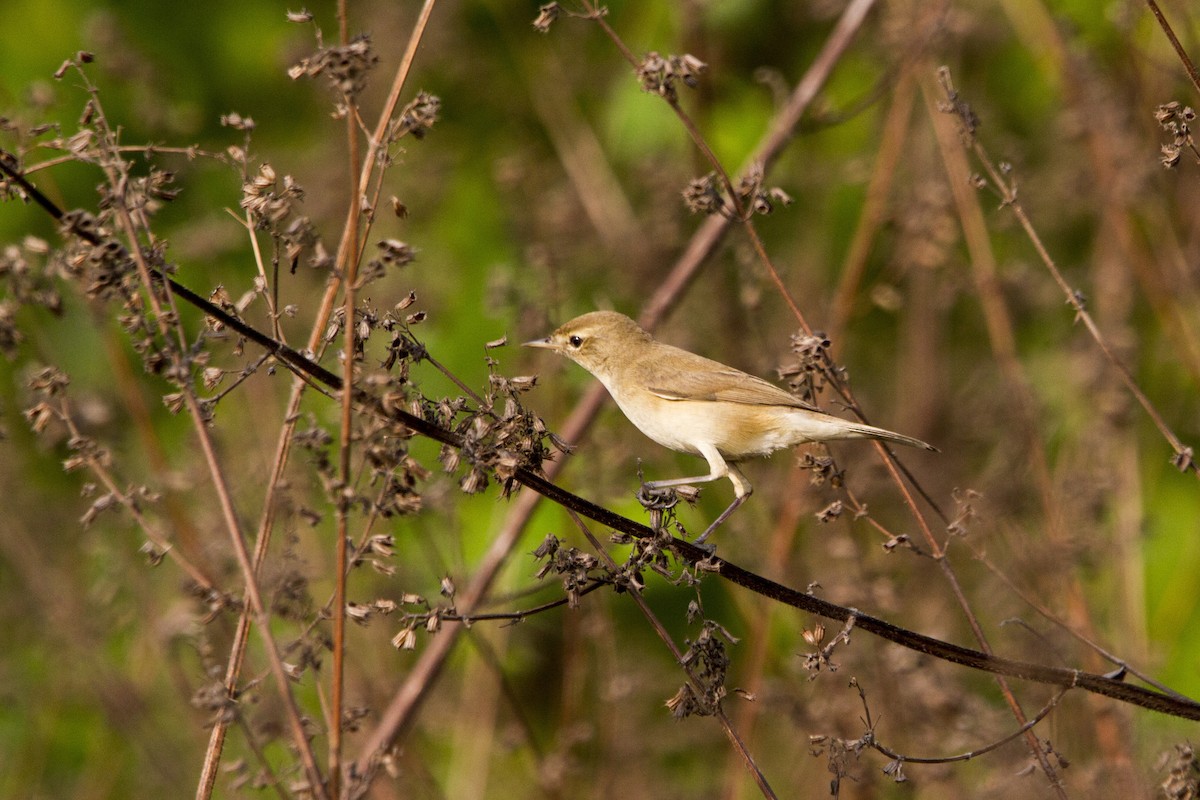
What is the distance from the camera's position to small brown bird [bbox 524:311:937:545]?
3.54 metres

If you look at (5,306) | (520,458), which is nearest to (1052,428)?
(520,458)

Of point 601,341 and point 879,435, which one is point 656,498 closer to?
point 879,435

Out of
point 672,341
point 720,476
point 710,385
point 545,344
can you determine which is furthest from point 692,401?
point 672,341

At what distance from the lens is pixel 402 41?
6.20 meters

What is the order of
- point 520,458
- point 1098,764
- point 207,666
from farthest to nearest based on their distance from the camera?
point 1098,764
point 207,666
point 520,458

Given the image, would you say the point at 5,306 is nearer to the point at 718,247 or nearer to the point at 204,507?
the point at 718,247

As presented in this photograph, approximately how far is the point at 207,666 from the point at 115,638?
373cm

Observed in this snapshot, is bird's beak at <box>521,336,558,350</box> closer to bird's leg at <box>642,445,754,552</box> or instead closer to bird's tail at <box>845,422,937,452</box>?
bird's leg at <box>642,445,754,552</box>

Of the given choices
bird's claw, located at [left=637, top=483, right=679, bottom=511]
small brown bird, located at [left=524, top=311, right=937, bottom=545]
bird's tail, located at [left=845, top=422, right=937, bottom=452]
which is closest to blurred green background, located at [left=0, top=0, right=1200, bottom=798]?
small brown bird, located at [left=524, top=311, right=937, bottom=545]

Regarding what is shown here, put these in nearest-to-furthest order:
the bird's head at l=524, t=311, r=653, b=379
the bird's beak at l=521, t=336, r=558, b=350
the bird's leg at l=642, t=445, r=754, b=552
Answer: the bird's leg at l=642, t=445, r=754, b=552
the bird's beak at l=521, t=336, r=558, b=350
the bird's head at l=524, t=311, r=653, b=379

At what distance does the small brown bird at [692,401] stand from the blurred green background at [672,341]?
20 cm

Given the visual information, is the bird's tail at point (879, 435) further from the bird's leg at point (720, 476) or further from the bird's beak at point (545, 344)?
the bird's beak at point (545, 344)

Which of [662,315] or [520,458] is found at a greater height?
[662,315]

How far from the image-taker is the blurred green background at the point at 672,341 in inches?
169
